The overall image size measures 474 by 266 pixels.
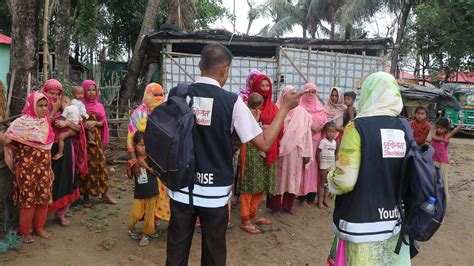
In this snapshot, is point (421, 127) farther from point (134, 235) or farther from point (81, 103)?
point (81, 103)

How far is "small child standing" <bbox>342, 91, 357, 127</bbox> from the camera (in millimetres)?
5434

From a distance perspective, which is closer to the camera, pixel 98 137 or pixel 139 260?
pixel 139 260

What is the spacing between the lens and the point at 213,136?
7.46 feet

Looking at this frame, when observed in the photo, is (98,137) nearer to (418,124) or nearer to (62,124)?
(62,124)

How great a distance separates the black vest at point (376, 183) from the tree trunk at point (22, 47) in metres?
4.60

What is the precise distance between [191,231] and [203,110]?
30.3 inches

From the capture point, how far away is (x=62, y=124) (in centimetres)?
417

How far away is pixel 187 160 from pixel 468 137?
18.9m

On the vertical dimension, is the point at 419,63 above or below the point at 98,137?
above

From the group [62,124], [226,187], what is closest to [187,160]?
[226,187]

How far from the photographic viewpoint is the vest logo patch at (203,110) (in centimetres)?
226

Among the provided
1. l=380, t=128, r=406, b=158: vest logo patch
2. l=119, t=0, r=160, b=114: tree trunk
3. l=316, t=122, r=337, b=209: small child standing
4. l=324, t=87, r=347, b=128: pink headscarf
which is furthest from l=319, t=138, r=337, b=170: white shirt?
l=119, t=0, r=160, b=114: tree trunk

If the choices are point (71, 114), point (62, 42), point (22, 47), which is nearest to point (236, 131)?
point (71, 114)

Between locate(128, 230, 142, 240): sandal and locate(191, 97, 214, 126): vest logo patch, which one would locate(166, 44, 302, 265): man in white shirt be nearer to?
locate(191, 97, 214, 126): vest logo patch
